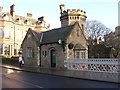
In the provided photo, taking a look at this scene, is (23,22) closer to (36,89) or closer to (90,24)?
(90,24)

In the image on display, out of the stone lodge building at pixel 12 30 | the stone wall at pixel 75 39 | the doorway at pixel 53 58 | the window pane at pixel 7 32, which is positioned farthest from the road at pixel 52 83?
the window pane at pixel 7 32

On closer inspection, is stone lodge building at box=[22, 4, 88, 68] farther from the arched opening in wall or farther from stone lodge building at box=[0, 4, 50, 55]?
stone lodge building at box=[0, 4, 50, 55]

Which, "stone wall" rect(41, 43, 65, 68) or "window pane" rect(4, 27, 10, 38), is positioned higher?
"window pane" rect(4, 27, 10, 38)

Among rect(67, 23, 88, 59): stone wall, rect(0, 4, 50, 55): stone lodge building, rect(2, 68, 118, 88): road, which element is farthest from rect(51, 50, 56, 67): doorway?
rect(0, 4, 50, 55): stone lodge building

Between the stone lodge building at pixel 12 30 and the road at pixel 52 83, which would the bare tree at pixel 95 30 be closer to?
the stone lodge building at pixel 12 30

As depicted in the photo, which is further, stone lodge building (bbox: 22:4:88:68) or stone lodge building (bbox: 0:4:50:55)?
stone lodge building (bbox: 0:4:50:55)

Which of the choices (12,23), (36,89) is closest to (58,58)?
(36,89)

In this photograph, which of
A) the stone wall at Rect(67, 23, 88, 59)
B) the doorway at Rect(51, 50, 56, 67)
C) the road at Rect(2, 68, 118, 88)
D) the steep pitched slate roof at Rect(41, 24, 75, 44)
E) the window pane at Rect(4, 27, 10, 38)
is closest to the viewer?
the road at Rect(2, 68, 118, 88)

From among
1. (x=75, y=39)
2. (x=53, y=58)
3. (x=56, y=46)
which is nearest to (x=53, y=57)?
(x=53, y=58)

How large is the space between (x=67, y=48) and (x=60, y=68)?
3032mm

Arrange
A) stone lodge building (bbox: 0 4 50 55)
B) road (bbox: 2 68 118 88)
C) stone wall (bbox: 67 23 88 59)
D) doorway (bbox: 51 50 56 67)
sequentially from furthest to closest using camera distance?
1. stone lodge building (bbox: 0 4 50 55)
2. doorway (bbox: 51 50 56 67)
3. stone wall (bbox: 67 23 88 59)
4. road (bbox: 2 68 118 88)

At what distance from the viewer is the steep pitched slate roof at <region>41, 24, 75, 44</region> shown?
63.8ft

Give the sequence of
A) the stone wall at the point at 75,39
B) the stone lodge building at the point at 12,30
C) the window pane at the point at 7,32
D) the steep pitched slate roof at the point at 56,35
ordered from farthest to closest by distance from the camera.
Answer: the window pane at the point at 7,32, the stone lodge building at the point at 12,30, the steep pitched slate roof at the point at 56,35, the stone wall at the point at 75,39

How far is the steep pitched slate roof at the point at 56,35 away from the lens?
1945 centimetres
